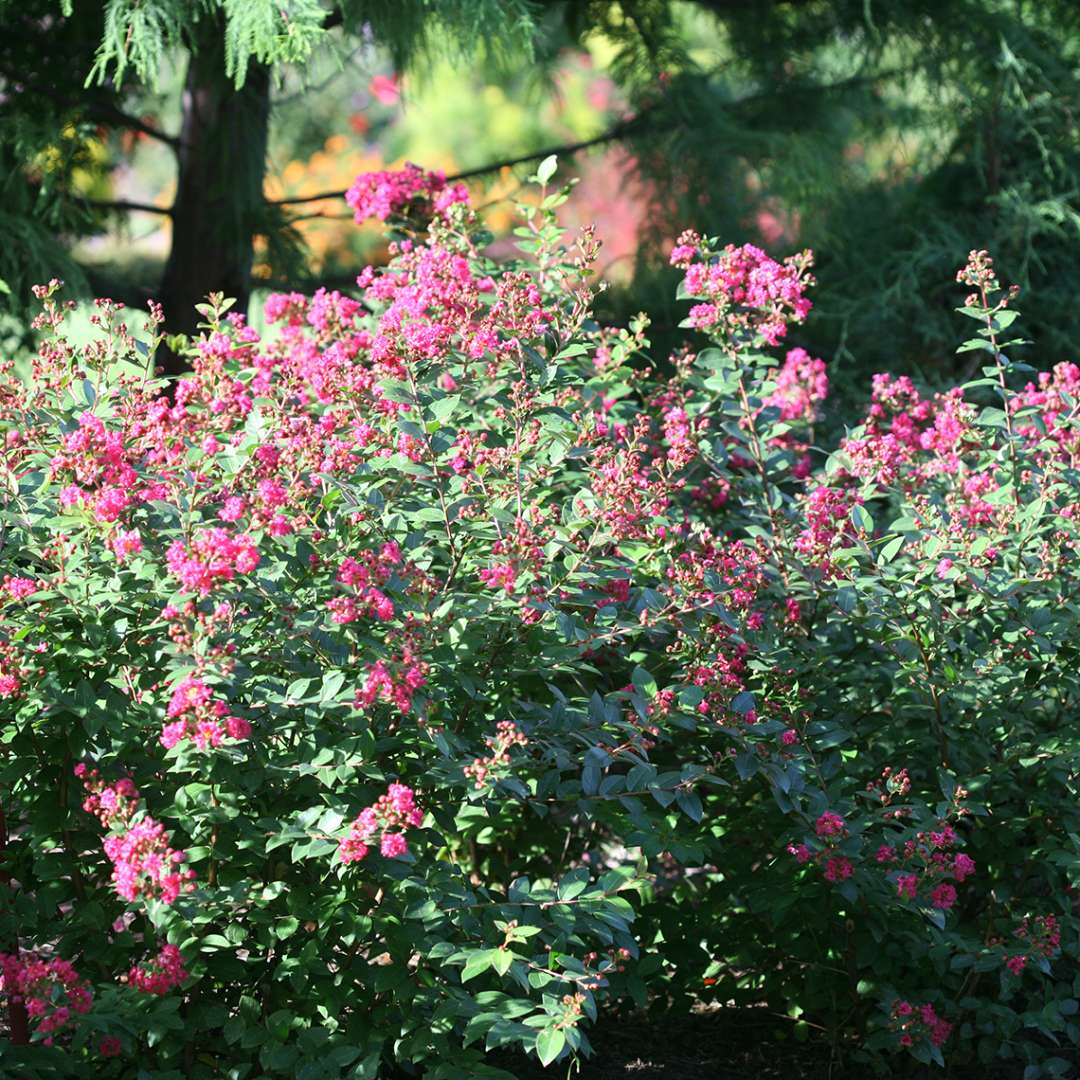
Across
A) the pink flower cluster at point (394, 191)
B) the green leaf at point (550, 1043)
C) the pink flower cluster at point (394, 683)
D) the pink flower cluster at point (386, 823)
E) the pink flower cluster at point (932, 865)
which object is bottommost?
the pink flower cluster at point (932, 865)

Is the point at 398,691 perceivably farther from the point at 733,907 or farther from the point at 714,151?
the point at 714,151

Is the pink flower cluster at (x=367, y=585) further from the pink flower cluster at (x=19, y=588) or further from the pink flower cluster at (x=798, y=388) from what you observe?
the pink flower cluster at (x=798, y=388)

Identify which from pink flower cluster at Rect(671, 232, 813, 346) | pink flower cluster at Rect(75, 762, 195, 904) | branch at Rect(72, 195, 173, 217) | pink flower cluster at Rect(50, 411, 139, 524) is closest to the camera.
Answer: pink flower cluster at Rect(75, 762, 195, 904)

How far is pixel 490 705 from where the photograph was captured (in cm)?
274

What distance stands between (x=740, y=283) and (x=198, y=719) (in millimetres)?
1474

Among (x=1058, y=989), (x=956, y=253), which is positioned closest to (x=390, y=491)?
(x=1058, y=989)

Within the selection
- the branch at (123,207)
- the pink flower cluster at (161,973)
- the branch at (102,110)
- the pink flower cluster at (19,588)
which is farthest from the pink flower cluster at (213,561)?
the branch at (123,207)

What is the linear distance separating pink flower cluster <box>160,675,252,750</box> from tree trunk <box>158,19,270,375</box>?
2856mm

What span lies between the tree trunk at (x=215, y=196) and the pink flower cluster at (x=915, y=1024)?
3.06 metres

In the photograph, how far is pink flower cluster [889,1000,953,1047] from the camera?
8.87 feet

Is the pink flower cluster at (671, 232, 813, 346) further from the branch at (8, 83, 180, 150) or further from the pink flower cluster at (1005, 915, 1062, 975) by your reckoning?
the branch at (8, 83, 180, 150)

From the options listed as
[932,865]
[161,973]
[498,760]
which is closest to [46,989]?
[161,973]

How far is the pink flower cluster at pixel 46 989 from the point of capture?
6.93 feet

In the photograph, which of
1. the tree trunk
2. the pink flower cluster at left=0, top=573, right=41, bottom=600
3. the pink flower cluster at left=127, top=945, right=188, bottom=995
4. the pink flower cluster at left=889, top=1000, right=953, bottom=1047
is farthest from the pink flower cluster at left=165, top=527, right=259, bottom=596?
the tree trunk
